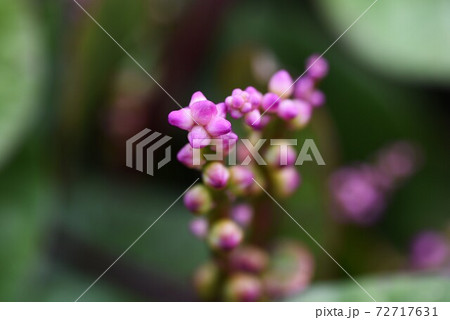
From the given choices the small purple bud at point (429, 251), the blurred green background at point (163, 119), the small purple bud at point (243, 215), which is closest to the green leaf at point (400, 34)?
the blurred green background at point (163, 119)

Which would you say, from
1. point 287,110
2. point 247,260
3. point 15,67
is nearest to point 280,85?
point 287,110

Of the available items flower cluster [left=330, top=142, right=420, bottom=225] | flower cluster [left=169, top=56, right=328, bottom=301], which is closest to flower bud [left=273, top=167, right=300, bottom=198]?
flower cluster [left=169, top=56, right=328, bottom=301]

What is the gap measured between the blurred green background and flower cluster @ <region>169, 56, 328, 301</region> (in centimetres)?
16

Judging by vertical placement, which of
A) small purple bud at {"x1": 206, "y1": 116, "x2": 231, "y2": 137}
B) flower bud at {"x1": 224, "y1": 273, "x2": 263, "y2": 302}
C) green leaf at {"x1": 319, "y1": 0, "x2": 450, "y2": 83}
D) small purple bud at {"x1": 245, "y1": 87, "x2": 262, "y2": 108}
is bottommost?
flower bud at {"x1": 224, "y1": 273, "x2": 263, "y2": 302}

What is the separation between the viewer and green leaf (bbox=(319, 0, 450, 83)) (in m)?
0.60

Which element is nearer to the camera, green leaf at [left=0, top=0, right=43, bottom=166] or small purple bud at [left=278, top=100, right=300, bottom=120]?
small purple bud at [left=278, top=100, right=300, bottom=120]

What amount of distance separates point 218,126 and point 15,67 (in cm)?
34

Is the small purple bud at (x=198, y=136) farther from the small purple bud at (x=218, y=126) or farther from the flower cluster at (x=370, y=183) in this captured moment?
the flower cluster at (x=370, y=183)

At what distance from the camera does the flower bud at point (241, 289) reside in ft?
1.30

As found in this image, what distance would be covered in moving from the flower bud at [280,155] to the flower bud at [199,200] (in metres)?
0.04

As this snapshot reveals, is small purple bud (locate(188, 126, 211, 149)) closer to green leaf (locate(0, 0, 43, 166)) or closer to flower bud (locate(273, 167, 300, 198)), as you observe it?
flower bud (locate(273, 167, 300, 198))

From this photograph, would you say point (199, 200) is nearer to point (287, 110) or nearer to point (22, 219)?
point (287, 110)

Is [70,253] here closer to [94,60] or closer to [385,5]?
[94,60]
